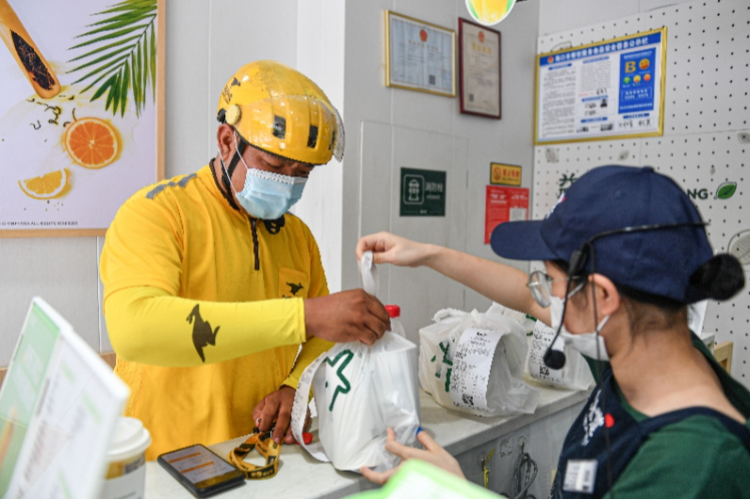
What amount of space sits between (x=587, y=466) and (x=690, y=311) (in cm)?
40

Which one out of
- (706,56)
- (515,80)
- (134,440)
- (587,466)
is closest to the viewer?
(134,440)

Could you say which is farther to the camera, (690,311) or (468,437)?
(468,437)

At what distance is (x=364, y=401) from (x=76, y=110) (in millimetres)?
1444

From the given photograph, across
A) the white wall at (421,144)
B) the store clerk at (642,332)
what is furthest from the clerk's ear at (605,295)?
the white wall at (421,144)

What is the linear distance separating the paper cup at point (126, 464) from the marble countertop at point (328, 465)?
469mm

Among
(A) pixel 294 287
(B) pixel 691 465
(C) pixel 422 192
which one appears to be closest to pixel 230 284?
(A) pixel 294 287

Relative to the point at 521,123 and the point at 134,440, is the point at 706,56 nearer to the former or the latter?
the point at 521,123

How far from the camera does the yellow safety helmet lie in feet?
4.54

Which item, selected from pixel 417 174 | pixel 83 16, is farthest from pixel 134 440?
pixel 417 174

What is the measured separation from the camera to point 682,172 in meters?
2.58

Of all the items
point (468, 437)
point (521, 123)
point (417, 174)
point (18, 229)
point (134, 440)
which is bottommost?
point (468, 437)

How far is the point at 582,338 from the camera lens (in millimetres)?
1051

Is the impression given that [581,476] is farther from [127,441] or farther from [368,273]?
[127,441]

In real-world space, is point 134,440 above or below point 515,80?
below
